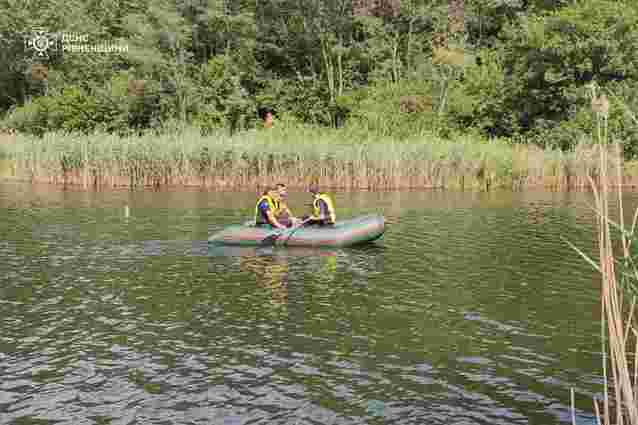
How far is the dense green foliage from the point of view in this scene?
122 feet

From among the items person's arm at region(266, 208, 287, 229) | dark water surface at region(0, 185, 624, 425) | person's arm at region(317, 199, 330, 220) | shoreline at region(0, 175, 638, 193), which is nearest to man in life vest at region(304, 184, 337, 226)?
person's arm at region(317, 199, 330, 220)

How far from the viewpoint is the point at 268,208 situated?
16406mm

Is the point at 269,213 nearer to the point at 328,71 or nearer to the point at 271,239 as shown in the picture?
the point at 271,239

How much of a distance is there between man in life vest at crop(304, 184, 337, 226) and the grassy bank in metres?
10.4

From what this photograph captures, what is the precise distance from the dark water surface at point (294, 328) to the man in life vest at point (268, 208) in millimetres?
689

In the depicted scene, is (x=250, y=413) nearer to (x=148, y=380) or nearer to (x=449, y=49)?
(x=148, y=380)

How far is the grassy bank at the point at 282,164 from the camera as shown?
2745cm

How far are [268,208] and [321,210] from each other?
111 centimetres

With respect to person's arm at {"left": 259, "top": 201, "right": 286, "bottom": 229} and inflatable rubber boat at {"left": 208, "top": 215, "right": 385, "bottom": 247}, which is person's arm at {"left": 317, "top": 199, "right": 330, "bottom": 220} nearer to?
inflatable rubber boat at {"left": 208, "top": 215, "right": 385, "bottom": 247}

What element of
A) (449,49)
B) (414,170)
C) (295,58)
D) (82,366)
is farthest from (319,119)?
(82,366)

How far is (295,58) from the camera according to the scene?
147 feet

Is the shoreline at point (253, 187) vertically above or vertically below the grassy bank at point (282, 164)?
below

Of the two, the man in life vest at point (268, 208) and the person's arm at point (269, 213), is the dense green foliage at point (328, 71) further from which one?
the person's arm at point (269, 213)

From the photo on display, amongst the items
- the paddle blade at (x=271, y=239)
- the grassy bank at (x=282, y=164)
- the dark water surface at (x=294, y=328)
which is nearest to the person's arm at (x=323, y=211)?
the dark water surface at (x=294, y=328)
